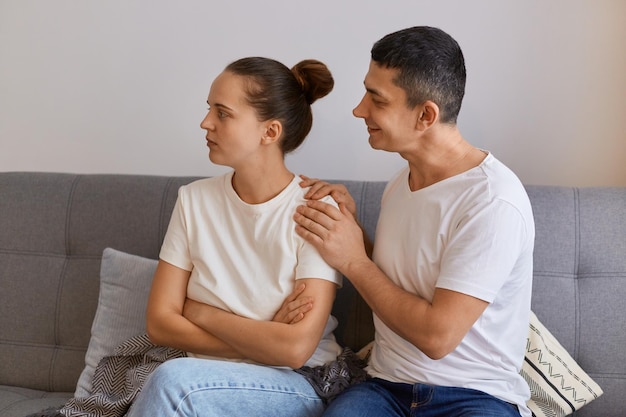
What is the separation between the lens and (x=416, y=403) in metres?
1.65

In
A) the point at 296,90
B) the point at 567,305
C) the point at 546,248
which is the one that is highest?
the point at 296,90

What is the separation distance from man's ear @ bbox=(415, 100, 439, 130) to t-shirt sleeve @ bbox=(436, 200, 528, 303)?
0.74 feet

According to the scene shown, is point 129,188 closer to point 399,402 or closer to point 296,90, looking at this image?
point 296,90

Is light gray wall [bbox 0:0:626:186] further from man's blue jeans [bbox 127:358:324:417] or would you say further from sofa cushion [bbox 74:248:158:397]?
man's blue jeans [bbox 127:358:324:417]

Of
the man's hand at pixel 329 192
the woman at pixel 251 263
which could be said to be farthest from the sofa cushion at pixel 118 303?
the man's hand at pixel 329 192

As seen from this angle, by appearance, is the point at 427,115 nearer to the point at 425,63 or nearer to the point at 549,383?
the point at 425,63

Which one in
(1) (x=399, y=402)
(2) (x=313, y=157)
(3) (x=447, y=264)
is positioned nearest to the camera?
(3) (x=447, y=264)

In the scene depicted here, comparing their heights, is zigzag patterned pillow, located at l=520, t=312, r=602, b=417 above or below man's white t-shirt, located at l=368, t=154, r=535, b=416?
below

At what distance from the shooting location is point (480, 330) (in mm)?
1640

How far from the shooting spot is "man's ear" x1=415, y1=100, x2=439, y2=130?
1.66 metres

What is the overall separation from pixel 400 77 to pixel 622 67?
0.89m

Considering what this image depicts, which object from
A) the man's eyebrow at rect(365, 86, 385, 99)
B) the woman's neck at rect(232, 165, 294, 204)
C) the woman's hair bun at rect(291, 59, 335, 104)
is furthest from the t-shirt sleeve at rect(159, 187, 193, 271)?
the man's eyebrow at rect(365, 86, 385, 99)

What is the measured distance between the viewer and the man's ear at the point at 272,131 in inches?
72.2

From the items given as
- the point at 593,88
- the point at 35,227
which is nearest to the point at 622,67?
the point at 593,88
